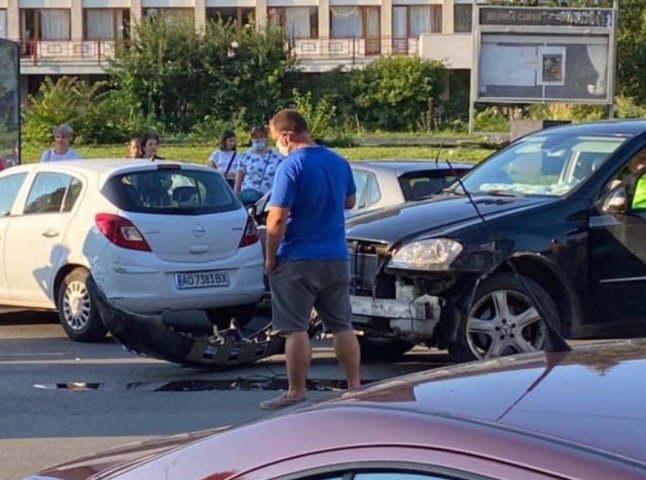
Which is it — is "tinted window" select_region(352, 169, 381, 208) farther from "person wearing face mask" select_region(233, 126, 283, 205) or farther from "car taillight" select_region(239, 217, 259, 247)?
"person wearing face mask" select_region(233, 126, 283, 205)

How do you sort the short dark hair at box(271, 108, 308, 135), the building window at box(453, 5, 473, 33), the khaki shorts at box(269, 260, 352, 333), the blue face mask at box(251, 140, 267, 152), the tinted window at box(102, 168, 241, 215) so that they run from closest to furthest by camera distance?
the khaki shorts at box(269, 260, 352, 333) → the short dark hair at box(271, 108, 308, 135) → the tinted window at box(102, 168, 241, 215) → the blue face mask at box(251, 140, 267, 152) → the building window at box(453, 5, 473, 33)

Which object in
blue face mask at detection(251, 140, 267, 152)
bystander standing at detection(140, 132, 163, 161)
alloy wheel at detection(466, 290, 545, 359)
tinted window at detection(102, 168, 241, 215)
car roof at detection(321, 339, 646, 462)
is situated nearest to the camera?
car roof at detection(321, 339, 646, 462)

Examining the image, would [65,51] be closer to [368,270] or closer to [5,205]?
[5,205]

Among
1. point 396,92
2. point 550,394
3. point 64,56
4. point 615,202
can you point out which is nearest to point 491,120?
point 396,92

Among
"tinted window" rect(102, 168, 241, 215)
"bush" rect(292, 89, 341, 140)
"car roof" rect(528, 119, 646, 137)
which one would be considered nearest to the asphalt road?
Answer: "tinted window" rect(102, 168, 241, 215)

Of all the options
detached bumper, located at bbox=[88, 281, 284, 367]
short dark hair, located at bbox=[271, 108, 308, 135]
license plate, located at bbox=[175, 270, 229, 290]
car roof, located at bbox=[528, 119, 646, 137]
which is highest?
short dark hair, located at bbox=[271, 108, 308, 135]

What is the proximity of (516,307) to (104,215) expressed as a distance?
368 cm

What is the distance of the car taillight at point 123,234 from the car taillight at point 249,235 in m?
0.88

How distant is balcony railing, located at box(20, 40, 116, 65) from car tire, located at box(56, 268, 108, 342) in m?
55.2

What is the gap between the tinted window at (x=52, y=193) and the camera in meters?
11.2

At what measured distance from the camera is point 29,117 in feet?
158

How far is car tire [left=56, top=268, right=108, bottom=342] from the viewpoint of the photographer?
35.1ft

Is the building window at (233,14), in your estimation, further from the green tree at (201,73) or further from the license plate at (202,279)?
the license plate at (202,279)

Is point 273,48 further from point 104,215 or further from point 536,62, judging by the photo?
point 104,215
